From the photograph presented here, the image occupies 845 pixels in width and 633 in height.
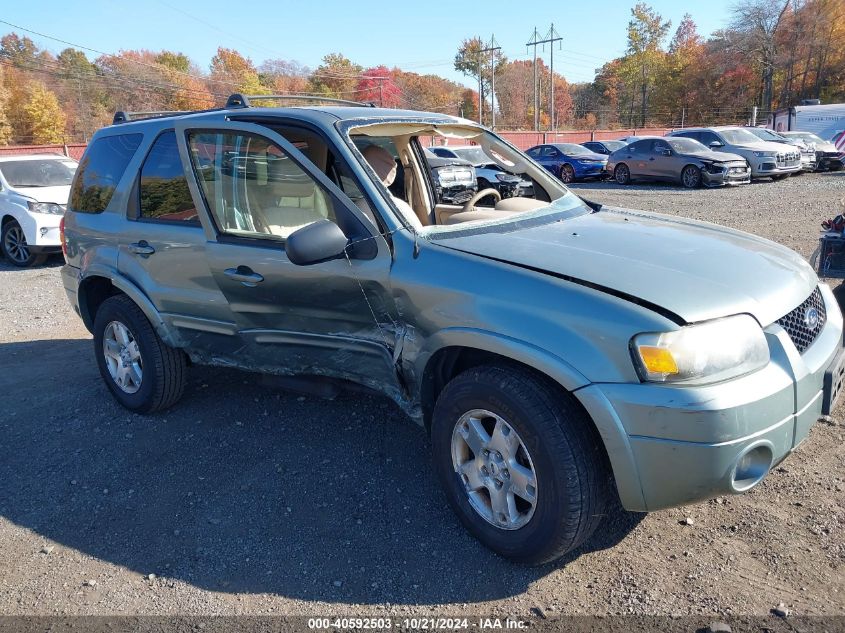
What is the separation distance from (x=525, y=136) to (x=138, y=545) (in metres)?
39.7

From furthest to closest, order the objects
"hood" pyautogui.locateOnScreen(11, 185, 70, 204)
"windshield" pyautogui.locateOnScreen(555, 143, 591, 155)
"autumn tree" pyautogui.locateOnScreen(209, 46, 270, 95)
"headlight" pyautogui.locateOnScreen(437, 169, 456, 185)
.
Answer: "autumn tree" pyautogui.locateOnScreen(209, 46, 270, 95) → "windshield" pyautogui.locateOnScreen(555, 143, 591, 155) → "headlight" pyautogui.locateOnScreen(437, 169, 456, 185) → "hood" pyautogui.locateOnScreen(11, 185, 70, 204)

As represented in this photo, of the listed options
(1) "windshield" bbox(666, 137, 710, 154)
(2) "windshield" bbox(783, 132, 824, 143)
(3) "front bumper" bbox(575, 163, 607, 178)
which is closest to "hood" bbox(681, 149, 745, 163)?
(1) "windshield" bbox(666, 137, 710, 154)

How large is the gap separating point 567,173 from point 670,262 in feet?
70.6

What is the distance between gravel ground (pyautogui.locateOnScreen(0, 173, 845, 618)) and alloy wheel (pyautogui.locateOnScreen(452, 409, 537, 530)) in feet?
0.73

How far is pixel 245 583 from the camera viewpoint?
2893 mm

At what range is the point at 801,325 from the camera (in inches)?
112

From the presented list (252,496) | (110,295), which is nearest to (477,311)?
(252,496)

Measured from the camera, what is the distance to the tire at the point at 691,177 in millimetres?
18938

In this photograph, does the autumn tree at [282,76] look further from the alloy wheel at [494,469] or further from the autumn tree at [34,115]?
the alloy wheel at [494,469]

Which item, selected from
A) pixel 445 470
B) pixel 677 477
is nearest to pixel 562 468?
pixel 677 477

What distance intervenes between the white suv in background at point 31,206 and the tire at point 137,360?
635 cm

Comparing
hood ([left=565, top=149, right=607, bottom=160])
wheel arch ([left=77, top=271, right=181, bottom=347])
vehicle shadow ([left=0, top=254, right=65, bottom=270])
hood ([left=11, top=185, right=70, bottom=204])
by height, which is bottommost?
vehicle shadow ([left=0, top=254, right=65, bottom=270])

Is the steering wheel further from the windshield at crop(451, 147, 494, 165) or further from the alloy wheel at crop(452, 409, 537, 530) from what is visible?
the windshield at crop(451, 147, 494, 165)

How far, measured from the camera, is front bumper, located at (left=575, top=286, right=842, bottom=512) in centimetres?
235
